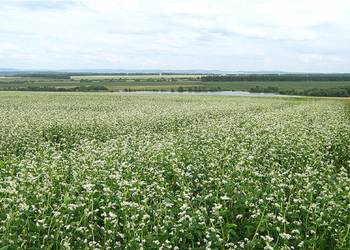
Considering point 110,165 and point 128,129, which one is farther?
point 128,129

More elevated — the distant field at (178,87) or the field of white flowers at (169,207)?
the field of white flowers at (169,207)

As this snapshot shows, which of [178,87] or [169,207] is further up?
[169,207]

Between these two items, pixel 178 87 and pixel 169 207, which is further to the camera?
pixel 178 87

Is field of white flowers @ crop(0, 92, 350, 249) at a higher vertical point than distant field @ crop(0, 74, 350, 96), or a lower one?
higher

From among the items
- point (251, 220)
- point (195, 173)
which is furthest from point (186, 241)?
point (195, 173)

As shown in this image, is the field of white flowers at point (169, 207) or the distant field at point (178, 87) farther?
the distant field at point (178, 87)

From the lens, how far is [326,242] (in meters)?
6.41

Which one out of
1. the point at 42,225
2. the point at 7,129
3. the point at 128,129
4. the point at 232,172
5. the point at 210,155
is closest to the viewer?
the point at 42,225

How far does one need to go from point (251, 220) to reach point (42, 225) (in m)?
3.36

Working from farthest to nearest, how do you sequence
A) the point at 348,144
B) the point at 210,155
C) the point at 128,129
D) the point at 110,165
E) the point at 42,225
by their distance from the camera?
A: the point at 128,129 → the point at 348,144 → the point at 210,155 → the point at 110,165 → the point at 42,225

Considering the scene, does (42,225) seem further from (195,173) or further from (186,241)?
(195,173)

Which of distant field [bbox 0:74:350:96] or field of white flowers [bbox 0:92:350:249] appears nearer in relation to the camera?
field of white flowers [bbox 0:92:350:249]

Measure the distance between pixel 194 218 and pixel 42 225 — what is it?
2305 millimetres

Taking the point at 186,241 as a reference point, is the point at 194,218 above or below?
above
